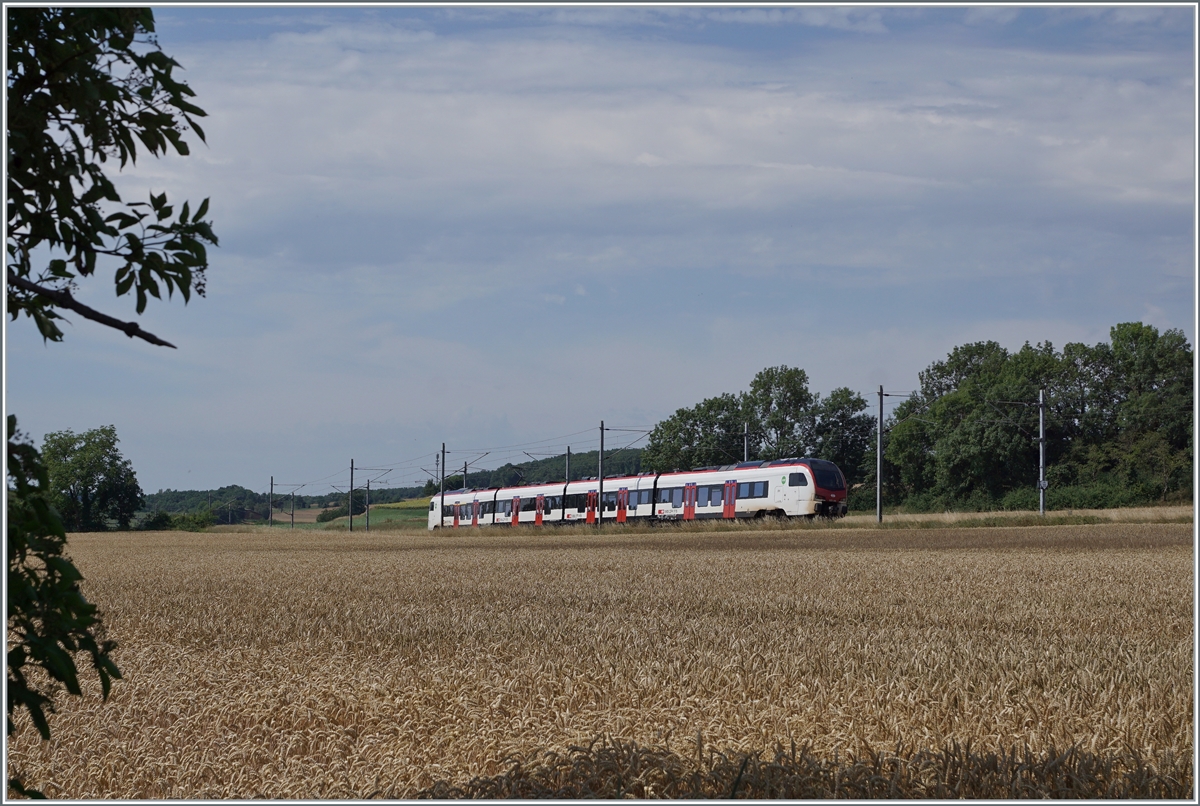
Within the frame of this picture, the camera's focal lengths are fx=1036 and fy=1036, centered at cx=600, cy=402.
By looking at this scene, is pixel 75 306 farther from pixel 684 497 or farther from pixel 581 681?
pixel 684 497

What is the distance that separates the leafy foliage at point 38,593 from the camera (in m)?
2.80

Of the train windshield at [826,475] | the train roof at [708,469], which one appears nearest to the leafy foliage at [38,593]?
the train windshield at [826,475]

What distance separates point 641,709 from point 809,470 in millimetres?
41165

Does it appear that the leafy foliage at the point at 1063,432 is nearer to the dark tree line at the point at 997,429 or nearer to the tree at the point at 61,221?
the dark tree line at the point at 997,429

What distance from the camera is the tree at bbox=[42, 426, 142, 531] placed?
238 ft

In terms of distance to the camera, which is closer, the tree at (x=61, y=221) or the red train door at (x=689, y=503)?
the tree at (x=61, y=221)

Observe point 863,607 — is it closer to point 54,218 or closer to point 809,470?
point 54,218

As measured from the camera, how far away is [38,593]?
9.48ft

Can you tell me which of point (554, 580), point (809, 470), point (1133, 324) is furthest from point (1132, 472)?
point (554, 580)

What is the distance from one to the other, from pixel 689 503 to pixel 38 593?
47.4 m

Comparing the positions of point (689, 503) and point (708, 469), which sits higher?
point (708, 469)

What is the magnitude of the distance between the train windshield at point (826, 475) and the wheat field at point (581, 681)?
31.6 meters

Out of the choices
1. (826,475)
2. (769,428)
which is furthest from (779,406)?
(826,475)

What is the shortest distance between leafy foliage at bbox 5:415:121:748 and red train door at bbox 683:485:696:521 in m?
47.0
